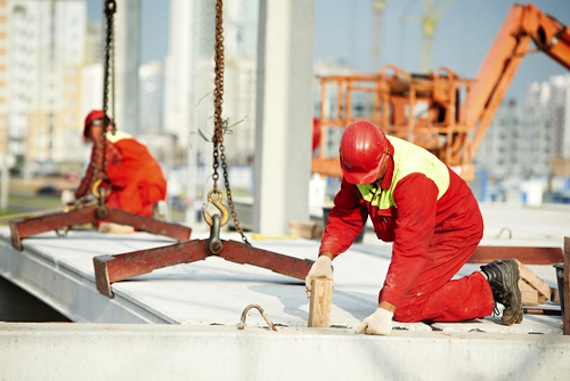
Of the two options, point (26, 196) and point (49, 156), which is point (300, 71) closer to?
point (26, 196)

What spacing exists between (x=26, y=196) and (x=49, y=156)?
174ft

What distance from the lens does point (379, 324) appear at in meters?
4.18

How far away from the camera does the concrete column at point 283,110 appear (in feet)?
34.0

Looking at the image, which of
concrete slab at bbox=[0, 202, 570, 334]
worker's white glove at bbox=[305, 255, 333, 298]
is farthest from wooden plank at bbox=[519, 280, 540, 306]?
worker's white glove at bbox=[305, 255, 333, 298]

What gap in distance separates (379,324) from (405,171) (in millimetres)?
814

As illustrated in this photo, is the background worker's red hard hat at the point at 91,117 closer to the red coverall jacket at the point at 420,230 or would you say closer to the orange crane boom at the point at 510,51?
the red coverall jacket at the point at 420,230

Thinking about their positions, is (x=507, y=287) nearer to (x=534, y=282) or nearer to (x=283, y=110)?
(x=534, y=282)

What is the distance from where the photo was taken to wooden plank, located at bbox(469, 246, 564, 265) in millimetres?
7090

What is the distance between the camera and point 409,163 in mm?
4496

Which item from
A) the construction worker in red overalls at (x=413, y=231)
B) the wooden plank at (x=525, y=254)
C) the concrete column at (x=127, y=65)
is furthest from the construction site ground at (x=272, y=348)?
the concrete column at (x=127, y=65)

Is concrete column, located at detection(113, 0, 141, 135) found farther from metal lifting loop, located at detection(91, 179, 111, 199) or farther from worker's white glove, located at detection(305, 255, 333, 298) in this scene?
worker's white glove, located at detection(305, 255, 333, 298)

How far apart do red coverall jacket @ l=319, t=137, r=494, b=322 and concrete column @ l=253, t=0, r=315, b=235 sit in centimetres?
559

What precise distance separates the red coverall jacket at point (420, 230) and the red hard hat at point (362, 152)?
13cm

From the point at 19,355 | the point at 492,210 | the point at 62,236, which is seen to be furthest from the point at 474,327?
the point at 492,210
